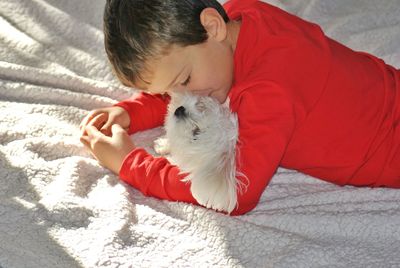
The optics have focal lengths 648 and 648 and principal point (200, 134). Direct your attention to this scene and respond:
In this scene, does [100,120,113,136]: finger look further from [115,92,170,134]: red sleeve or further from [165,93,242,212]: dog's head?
[165,93,242,212]: dog's head

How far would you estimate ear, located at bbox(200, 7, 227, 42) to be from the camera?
1.20 meters

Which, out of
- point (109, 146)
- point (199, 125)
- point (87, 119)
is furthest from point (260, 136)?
point (87, 119)

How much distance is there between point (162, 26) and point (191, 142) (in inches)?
8.5

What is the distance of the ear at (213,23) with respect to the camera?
3.95 ft

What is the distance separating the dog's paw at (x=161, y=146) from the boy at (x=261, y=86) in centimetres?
5

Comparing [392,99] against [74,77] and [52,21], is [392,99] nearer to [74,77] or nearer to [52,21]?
[74,77]

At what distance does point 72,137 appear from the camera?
1.40 metres

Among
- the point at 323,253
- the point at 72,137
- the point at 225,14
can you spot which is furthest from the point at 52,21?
the point at 323,253

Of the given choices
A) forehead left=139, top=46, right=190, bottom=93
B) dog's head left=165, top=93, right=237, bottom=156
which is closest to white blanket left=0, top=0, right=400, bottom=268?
dog's head left=165, top=93, right=237, bottom=156

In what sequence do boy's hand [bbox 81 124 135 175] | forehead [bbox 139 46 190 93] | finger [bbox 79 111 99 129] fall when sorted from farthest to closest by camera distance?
finger [bbox 79 111 99 129], boy's hand [bbox 81 124 135 175], forehead [bbox 139 46 190 93]

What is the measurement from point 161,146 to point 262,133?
1.01 ft

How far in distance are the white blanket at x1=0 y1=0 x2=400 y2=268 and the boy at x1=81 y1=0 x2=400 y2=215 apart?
0.05 metres

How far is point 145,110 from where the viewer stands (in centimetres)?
145

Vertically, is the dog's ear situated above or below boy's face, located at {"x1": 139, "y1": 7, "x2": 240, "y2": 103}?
below
